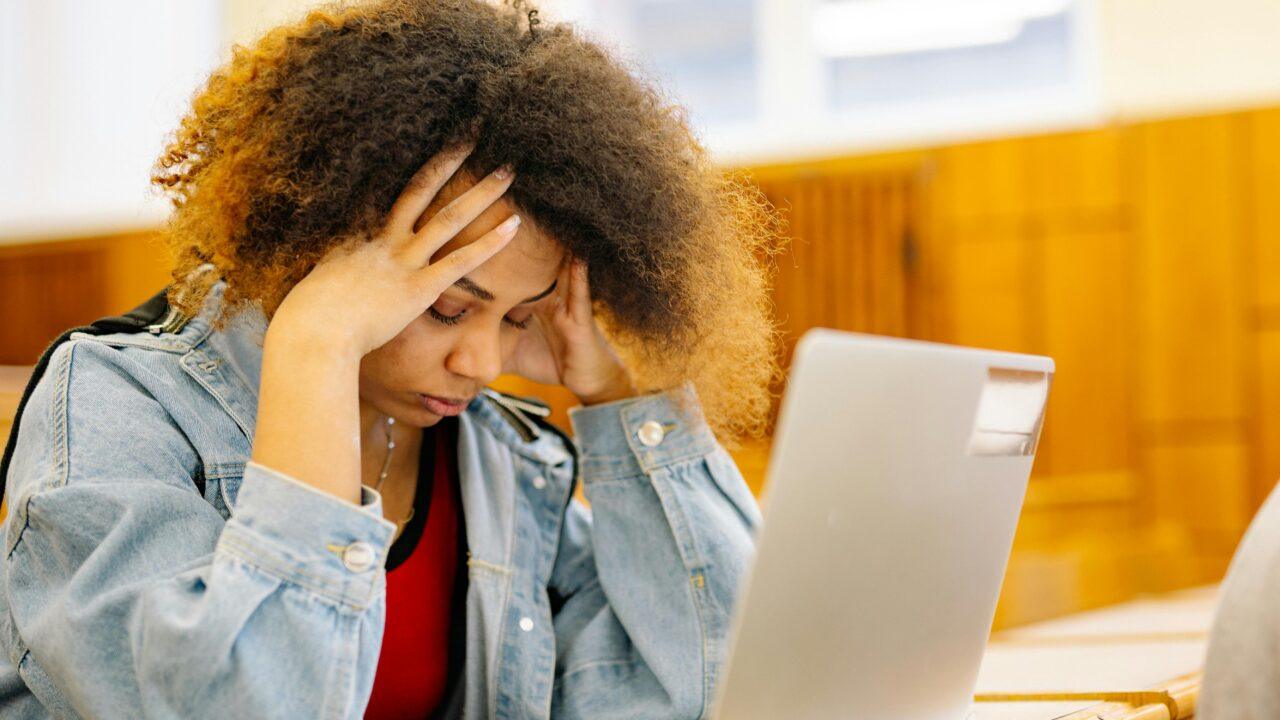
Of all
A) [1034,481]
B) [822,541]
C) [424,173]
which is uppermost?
[424,173]

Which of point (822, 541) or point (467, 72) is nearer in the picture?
point (822, 541)

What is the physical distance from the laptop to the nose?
370 millimetres

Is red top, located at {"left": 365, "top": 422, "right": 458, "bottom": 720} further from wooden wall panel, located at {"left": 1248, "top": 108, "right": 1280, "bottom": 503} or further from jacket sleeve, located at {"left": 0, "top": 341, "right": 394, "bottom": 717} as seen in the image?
wooden wall panel, located at {"left": 1248, "top": 108, "right": 1280, "bottom": 503}

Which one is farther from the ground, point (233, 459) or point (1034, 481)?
point (233, 459)

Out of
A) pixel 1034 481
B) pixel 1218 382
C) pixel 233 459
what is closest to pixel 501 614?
pixel 233 459

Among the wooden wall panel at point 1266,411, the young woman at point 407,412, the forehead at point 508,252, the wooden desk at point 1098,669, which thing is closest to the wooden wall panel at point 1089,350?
the wooden wall panel at point 1266,411

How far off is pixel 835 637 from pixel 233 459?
0.46 m

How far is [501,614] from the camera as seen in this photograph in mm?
1040

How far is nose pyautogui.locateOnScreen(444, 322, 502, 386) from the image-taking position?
3.13 feet

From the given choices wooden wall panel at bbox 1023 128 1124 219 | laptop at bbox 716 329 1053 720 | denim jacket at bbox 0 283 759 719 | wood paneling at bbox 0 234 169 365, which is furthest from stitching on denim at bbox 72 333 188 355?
wood paneling at bbox 0 234 169 365

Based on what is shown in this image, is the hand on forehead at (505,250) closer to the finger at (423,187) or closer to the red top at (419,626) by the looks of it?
the finger at (423,187)

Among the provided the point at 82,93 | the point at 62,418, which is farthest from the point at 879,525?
the point at 82,93

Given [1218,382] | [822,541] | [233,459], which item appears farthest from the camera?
[1218,382]

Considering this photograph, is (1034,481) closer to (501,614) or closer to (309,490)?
(501,614)
